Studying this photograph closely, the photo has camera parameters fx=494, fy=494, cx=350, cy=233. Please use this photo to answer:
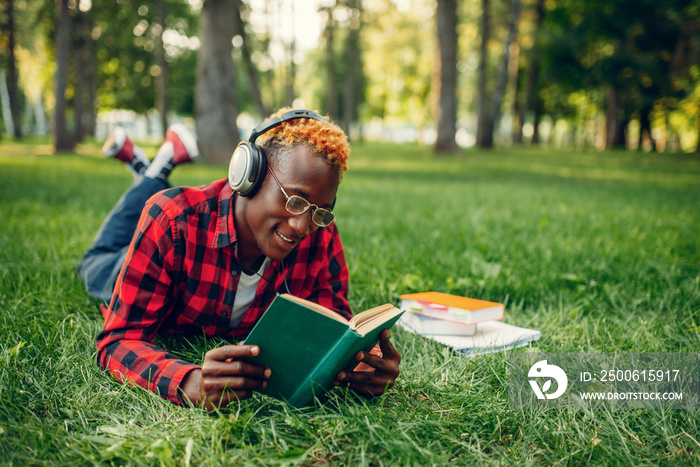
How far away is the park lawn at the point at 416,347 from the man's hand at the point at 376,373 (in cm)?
6

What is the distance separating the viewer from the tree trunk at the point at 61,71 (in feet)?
48.4

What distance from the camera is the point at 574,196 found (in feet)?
26.1

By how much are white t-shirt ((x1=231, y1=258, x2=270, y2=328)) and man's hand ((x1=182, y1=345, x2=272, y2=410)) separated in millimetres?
495

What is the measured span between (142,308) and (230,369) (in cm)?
51

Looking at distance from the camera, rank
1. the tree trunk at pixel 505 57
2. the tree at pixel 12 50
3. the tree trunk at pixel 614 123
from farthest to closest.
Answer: the tree trunk at pixel 614 123 → the tree at pixel 12 50 → the tree trunk at pixel 505 57

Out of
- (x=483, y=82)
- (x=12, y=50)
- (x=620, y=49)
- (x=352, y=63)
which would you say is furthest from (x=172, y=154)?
(x=352, y=63)

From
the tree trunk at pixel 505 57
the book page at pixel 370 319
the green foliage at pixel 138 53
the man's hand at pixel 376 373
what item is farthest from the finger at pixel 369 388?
the green foliage at pixel 138 53

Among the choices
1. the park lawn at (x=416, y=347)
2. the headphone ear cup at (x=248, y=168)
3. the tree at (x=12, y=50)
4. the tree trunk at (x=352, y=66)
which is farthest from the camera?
the tree trunk at (x=352, y=66)

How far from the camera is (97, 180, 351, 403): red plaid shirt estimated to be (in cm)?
172

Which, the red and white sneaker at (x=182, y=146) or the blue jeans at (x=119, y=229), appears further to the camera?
the red and white sneaker at (x=182, y=146)

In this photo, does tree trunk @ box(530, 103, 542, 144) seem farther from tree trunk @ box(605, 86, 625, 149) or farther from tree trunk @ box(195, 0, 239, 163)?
tree trunk @ box(195, 0, 239, 163)

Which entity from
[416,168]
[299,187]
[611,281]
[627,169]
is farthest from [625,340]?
[627,169]

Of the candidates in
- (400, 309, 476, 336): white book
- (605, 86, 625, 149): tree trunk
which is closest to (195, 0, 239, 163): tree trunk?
(400, 309, 476, 336): white book

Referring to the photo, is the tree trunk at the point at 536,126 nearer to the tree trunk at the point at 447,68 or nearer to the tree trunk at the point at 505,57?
the tree trunk at the point at 505,57
